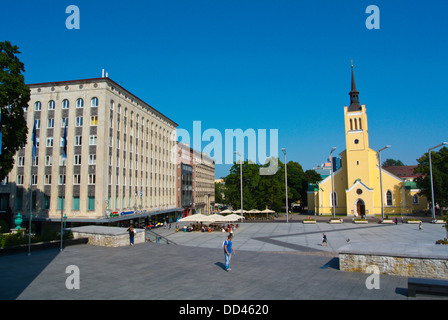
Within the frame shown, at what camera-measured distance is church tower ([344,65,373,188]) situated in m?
66.9

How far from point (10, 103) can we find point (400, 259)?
30.3 m

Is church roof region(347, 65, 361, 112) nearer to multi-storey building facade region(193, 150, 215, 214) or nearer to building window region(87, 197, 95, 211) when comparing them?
multi-storey building facade region(193, 150, 215, 214)

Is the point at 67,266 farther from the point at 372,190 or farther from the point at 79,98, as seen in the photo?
the point at 372,190

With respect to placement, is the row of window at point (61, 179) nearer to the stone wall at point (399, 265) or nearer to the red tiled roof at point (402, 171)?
the stone wall at point (399, 265)

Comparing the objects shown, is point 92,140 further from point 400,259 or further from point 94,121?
point 400,259

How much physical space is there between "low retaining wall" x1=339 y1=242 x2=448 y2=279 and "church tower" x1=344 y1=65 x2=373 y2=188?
56.7 m

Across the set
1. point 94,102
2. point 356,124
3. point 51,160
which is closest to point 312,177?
point 356,124

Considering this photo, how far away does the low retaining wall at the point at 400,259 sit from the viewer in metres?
11.4

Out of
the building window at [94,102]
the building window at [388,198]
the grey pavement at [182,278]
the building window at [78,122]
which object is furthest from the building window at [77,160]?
the building window at [388,198]

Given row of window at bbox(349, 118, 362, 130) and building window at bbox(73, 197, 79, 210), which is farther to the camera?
row of window at bbox(349, 118, 362, 130)

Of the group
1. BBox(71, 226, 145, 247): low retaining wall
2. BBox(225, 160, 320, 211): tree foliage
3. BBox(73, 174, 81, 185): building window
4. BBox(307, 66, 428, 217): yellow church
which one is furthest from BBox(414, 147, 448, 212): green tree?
BBox(73, 174, 81, 185): building window

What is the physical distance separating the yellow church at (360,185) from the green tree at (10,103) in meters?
56.8
